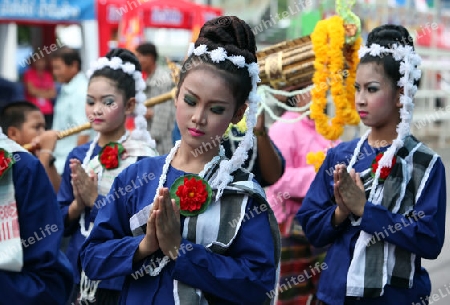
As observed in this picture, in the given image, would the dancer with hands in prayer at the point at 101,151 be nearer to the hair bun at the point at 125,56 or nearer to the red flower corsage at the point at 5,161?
the hair bun at the point at 125,56

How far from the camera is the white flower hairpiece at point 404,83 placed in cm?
365

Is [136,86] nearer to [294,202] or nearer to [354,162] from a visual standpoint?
[294,202]

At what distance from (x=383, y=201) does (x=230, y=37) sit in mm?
1254

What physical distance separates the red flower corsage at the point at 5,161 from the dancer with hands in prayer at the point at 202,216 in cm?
38

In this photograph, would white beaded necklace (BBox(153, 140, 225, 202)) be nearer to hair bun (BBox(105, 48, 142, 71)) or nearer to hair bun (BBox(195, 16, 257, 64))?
hair bun (BBox(195, 16, 257, 64))

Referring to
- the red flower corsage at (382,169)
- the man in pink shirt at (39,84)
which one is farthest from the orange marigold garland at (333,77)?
the man in pink shirt at (39,84)

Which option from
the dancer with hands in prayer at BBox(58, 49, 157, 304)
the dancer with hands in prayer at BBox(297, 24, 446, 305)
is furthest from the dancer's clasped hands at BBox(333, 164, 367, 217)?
the dancer with hands in prayer at BBox(58, 49, 157, 304)

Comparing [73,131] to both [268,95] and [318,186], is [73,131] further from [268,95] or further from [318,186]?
[318,186]

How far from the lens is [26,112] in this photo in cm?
486

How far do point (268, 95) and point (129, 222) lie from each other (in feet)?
7.68

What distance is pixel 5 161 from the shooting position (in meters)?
2.81

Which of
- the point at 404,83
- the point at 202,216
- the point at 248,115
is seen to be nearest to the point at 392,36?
the point at 404,83

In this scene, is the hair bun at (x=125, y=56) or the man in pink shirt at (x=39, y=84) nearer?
the hair bun at (x=125, y=56)

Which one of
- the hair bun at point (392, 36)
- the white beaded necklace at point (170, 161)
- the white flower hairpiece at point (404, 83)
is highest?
the hair bun at point (392, 36)
